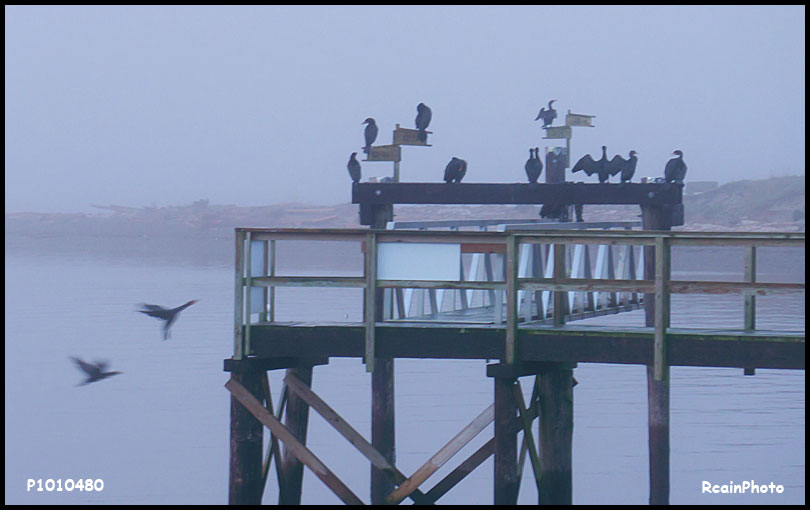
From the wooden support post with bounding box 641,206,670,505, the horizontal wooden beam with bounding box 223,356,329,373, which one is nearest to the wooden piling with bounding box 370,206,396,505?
the wooden support post with bounding box 641,206,670,505

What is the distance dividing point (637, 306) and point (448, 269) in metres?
6.08

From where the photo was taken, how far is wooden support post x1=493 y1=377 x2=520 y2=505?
11.7 metres

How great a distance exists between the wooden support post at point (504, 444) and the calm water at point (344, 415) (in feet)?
28.0

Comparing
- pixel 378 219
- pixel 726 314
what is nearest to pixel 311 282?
pixel 378 219

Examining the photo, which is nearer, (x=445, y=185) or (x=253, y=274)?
(x=253, y=274)

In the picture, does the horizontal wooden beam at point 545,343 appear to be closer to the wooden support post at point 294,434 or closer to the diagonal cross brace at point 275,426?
the diagonal cross brace at point 275,426

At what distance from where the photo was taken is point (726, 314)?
5544cm

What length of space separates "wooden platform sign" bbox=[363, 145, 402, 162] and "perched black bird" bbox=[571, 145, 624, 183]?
2741 mm

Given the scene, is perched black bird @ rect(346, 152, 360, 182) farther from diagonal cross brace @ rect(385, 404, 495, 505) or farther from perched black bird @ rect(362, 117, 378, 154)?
diagonal cross brace @ rect(385, 404, 495, 505)

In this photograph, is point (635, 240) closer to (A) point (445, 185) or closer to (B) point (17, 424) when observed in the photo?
(A) point (445, 185)

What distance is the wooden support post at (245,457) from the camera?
1216cm

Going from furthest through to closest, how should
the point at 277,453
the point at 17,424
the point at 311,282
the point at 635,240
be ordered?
1. the point at 17,424
2. the point at 277,453
3. the point at 311,282
4. the point at 635,240

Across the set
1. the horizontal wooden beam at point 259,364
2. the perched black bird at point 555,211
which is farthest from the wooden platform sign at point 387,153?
the horizontal wooden beam at point 259,364

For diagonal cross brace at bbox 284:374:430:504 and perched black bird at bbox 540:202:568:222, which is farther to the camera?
perched black bird at bbox 540:202:568:222
